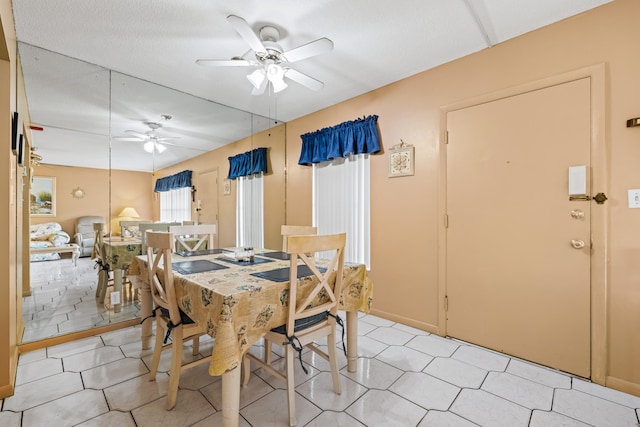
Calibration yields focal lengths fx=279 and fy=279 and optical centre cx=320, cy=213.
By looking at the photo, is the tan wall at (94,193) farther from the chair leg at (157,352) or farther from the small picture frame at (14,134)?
the chair leg at (157,352)

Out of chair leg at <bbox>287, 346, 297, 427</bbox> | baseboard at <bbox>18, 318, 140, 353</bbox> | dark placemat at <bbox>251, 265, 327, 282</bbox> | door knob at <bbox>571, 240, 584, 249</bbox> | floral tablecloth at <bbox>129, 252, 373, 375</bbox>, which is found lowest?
baseboard at <bbox>18, 318, 140, 353</bbox>

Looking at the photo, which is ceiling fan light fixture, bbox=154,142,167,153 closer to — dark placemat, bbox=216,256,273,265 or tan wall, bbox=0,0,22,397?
tan wall, bbox=0,0,22,397

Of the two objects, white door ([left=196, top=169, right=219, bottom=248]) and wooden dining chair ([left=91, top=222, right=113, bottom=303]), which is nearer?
wooden dining chair ([left=91, top=222, right=113, bottom=303])

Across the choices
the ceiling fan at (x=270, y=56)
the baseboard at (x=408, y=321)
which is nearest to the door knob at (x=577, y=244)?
the baseboard at (x=408, y=321)

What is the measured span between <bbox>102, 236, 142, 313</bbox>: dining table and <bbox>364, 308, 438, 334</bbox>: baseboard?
254cm

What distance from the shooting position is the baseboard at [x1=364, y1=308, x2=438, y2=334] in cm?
257

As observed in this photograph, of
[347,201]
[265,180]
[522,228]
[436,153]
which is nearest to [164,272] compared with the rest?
[347,201]

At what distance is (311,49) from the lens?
5.99 feet

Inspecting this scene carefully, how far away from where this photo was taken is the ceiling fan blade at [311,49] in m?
1.75

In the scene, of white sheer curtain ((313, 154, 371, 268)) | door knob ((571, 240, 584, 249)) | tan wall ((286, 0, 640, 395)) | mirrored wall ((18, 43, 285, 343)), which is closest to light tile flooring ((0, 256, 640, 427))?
tan wall ((286, 0, 640, 395))

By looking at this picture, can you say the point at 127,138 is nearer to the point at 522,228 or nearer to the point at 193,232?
the point at 193,232

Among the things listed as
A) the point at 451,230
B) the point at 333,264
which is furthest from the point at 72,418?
the point at 451,230

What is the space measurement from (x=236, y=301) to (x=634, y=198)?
2357 millimetres

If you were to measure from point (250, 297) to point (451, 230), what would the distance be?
73.9 inches
